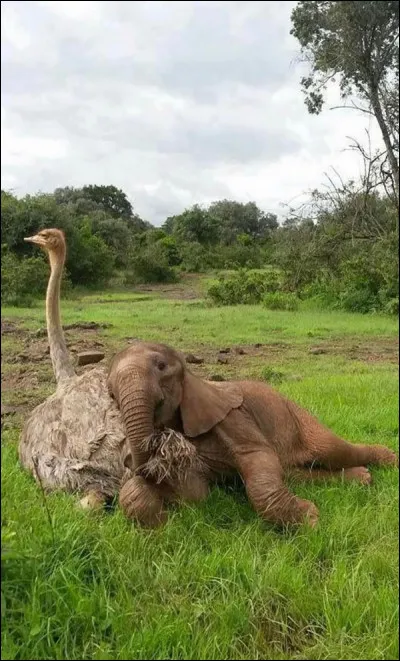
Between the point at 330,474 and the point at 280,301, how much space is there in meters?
9.99

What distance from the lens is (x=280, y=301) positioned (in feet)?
47.5

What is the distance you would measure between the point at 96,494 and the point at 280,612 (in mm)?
1579

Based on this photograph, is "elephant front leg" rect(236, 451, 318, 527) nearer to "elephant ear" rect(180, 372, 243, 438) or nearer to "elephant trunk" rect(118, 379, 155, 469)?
"elephant ear" rect(180, 372, 243, 438)

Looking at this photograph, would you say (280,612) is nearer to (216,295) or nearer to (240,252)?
(240,252)

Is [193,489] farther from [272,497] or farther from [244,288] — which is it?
[244,288]

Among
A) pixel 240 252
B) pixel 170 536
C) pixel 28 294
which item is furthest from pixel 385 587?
pixel 240 252

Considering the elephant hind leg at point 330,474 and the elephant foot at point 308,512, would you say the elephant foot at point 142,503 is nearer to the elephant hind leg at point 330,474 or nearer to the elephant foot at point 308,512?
the elephant foot at point 308,512

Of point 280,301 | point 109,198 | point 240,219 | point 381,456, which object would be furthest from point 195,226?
point 280,301

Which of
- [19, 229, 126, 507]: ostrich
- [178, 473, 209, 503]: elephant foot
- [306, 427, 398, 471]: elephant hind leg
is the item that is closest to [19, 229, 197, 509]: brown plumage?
[19, 229, 126, 507]: ostrich

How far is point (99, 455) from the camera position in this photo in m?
4.39

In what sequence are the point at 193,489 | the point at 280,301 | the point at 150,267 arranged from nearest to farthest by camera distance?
1. the point at 193,489
2. the point at 150,267
3. the point at 280,301

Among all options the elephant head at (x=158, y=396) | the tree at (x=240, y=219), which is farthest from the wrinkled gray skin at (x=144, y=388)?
the tree at (x=240, y=219)

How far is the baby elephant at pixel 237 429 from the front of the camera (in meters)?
3.75

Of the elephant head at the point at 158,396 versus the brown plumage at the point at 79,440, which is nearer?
the elephant head at the point at 158,396
